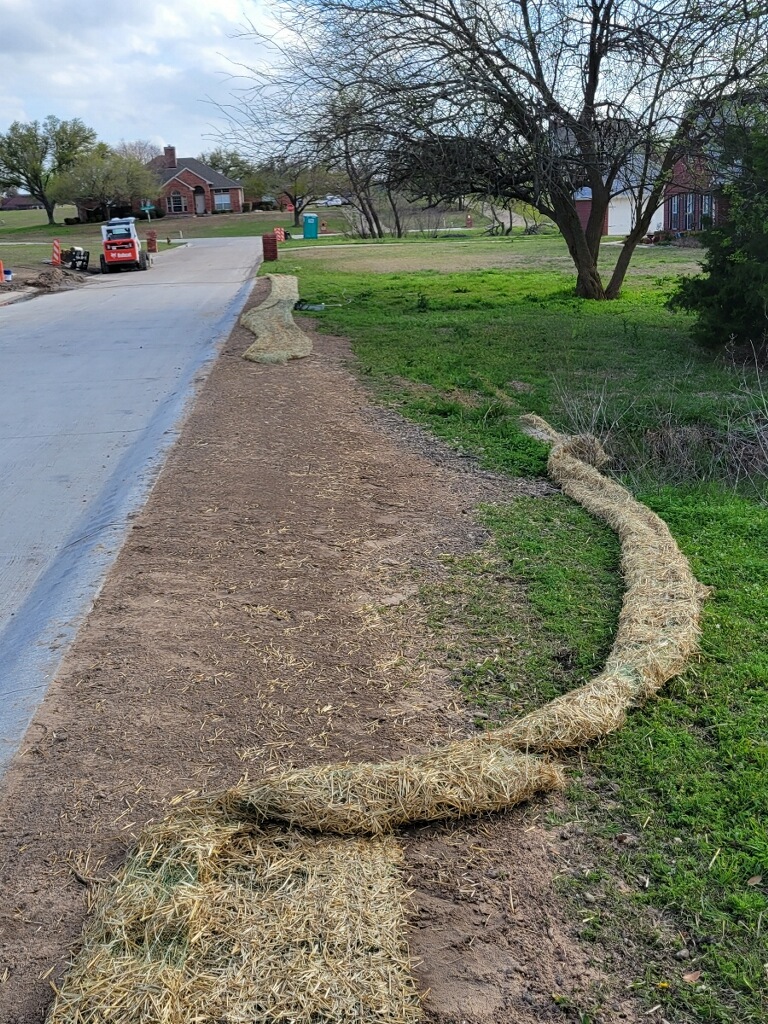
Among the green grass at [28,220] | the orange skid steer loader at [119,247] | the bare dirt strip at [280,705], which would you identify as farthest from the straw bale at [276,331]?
the green grass at [28,220]

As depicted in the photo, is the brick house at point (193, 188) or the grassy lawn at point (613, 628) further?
the brick house at point (193, 188)

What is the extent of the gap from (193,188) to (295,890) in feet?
320

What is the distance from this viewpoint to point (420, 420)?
864 cm

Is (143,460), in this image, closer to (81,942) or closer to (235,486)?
(235,486)

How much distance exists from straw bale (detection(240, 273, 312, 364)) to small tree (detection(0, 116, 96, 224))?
71.4 metres

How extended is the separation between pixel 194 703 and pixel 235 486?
3.07m

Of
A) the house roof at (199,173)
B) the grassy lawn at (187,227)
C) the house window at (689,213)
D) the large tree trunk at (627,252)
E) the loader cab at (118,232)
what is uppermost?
the house roof at (199,173)

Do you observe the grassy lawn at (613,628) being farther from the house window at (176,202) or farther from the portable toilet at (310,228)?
the house window at (176,202)

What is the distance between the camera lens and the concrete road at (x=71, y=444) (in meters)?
4.67

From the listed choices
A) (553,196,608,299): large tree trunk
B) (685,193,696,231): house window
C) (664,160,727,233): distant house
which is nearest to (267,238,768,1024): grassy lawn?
(664,160,727,233): distant house

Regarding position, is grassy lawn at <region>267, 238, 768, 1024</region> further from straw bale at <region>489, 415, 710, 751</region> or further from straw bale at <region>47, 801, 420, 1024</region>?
straw bale at <region>47, 801, 420, 1024</region>

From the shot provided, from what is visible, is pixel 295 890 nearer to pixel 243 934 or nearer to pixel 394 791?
pixel 243 934

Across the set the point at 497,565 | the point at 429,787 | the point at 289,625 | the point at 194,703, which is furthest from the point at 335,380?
the point at 429,787

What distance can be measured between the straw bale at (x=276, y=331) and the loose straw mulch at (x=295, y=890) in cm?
894
